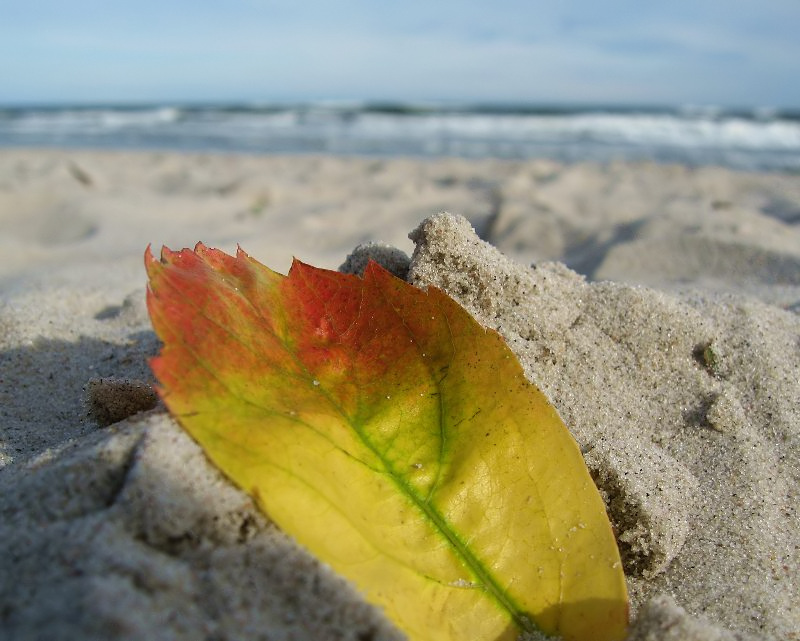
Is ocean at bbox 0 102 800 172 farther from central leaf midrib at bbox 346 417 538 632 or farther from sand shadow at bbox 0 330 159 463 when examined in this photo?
central leaf midrib at bbox 346 417 538 632

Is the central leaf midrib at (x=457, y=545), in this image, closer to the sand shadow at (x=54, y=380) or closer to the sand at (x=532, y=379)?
the sand at (x=532, y=379)

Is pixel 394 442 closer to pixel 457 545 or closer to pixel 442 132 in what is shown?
pixel 457 545

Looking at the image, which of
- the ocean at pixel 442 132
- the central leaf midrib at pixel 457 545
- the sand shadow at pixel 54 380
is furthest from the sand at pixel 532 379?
the ocean at pixel 442 132

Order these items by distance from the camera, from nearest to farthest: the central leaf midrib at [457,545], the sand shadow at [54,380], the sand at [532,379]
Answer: the sand at [532,379] → the central leaf midrib at [457,545] → the sand shadow at [54,380]

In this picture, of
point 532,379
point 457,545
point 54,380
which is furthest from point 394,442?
point 54,380

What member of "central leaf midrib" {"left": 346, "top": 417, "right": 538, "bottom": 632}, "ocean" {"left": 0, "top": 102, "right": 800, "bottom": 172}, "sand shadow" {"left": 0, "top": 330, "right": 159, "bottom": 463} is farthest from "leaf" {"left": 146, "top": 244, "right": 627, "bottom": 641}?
"ocean" {"left": 0, "top": 102, "right": 800, "bottom": 172}

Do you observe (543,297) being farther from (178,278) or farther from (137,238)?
(137,238)

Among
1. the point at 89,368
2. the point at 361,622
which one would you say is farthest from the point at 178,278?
the point at 89,368
